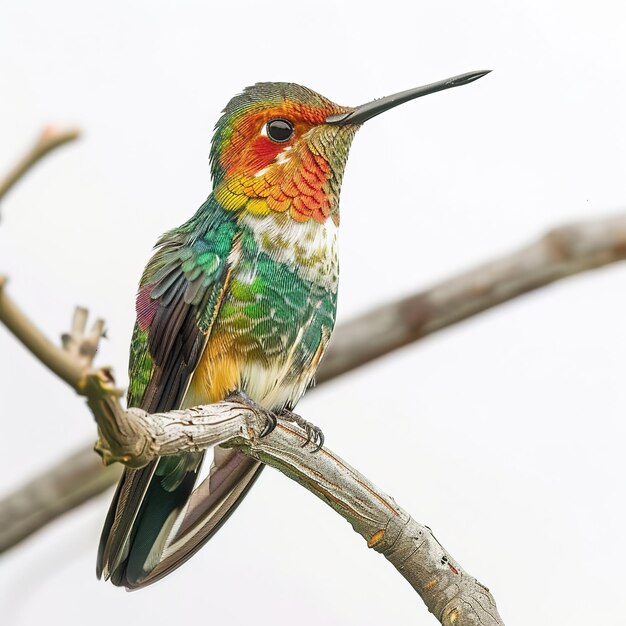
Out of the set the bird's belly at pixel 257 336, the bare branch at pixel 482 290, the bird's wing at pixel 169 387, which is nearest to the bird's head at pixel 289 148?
the bird's wing at pixel 169 387

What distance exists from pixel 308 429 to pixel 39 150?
2.24 metres

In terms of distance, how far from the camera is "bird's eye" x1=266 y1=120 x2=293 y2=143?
334 centimetres

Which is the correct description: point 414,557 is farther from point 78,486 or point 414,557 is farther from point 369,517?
point 78,486

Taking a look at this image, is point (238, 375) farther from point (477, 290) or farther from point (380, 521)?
point (477, 290)

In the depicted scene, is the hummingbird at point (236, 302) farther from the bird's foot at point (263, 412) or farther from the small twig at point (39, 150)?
the small twig at point (39, 150)

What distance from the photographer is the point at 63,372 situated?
143cm

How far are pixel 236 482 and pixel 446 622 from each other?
2.93 ft

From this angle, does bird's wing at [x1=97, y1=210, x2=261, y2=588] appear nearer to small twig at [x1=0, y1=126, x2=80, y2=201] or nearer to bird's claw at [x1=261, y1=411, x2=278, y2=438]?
bird's claw at [x1=261, y1=411, x2=278, y2=438]

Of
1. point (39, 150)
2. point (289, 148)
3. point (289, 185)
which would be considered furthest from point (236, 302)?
point (39, 150)

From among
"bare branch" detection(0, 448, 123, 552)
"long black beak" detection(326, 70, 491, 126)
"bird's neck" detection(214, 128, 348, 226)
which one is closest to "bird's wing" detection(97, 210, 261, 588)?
"bird's neck" detection(214, 128, 348, 226)

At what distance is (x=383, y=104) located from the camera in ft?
11.0

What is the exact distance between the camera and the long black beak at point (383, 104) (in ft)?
11.0

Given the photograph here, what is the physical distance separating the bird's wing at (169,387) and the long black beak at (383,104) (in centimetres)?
55

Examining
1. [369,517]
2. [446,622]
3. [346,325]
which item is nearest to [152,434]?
[369,517]
